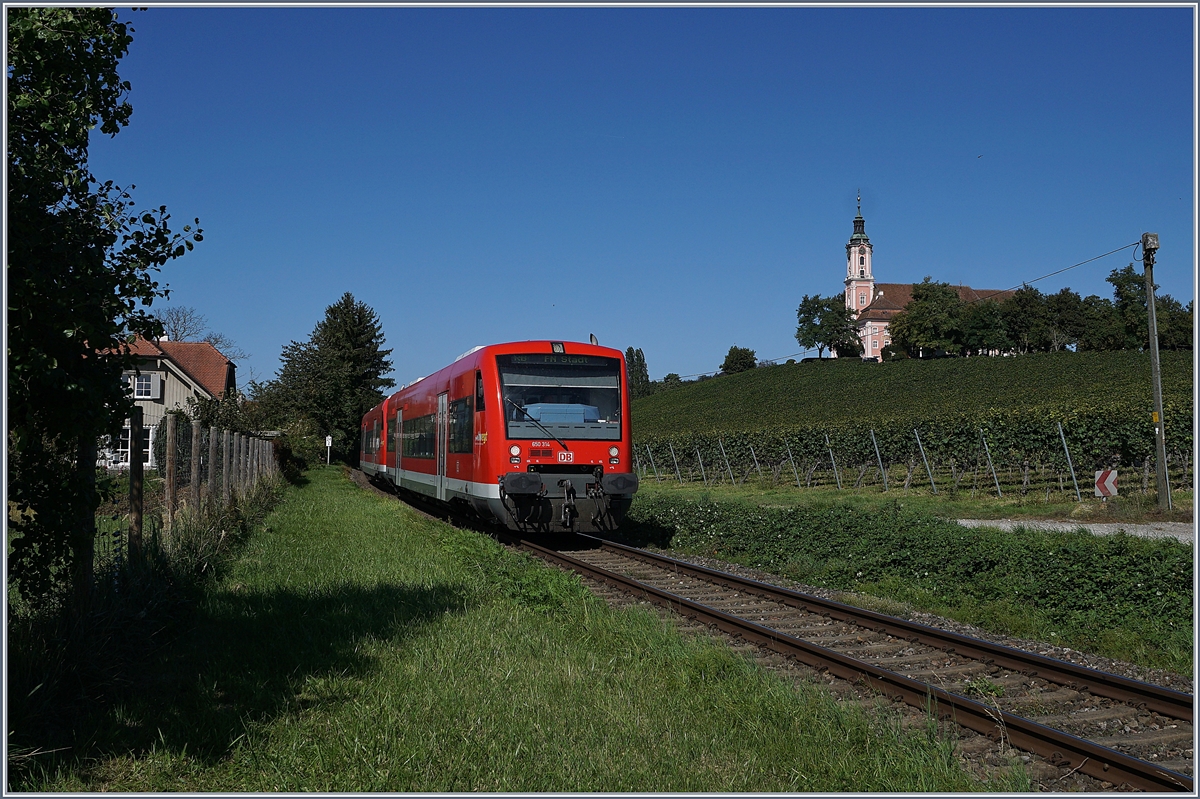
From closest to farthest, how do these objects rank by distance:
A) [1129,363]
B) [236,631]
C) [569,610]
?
[236,631] < [569,610] < [1129,363]

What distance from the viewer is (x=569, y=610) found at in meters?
9.31

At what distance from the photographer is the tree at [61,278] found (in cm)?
456

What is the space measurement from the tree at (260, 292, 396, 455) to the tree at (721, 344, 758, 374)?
197ft

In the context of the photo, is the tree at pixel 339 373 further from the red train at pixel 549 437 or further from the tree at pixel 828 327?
the tree at pixel 828 327

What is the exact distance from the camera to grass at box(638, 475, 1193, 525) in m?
20.7

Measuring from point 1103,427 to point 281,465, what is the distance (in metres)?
29.4

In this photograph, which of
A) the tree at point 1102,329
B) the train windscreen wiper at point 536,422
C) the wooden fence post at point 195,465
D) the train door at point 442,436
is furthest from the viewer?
the tree at point 1102,329

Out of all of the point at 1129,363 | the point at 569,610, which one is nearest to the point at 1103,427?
the point at 569,610

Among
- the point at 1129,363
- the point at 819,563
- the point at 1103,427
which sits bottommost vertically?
the point at 819,563

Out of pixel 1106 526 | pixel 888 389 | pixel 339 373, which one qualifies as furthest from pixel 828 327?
pixel 1106 526

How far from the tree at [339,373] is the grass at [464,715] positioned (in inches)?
2120

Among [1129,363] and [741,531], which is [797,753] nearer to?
[741,531]

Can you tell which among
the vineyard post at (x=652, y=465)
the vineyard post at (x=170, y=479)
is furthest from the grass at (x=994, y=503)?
the vineyard post at (x=170, y=479)

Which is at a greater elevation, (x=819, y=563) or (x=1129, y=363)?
(x=1129, y=363)
